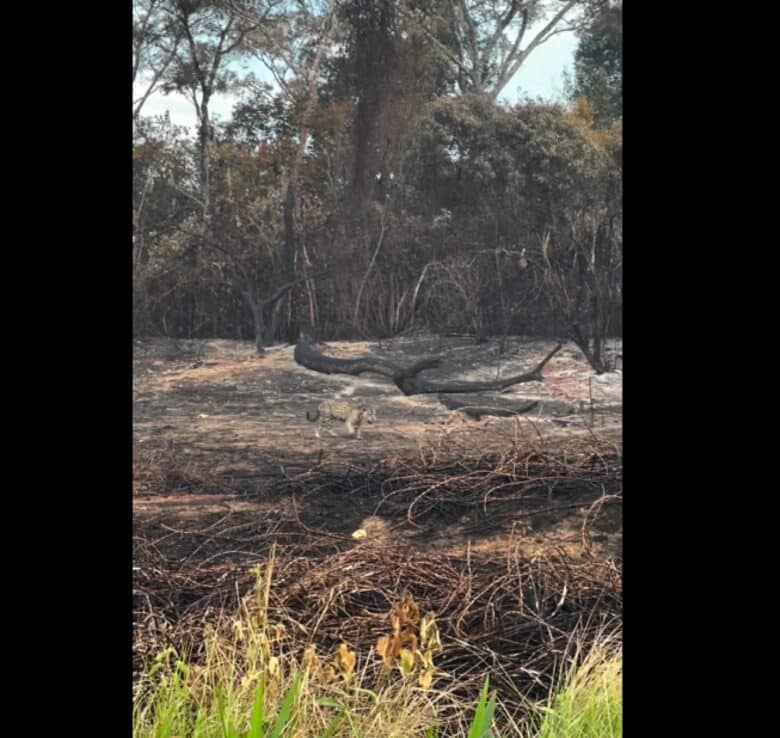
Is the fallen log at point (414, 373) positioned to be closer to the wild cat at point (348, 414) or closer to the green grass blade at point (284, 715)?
the wild cat at point (348, 414)

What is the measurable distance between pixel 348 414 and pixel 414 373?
252mm

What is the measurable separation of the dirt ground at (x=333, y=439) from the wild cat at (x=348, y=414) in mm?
27

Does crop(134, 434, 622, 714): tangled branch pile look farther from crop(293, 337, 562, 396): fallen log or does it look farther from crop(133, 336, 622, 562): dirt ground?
crop(293, 337, 562, 396): fallen log

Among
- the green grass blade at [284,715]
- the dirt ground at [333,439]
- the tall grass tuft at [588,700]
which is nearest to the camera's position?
the green grass blade at [284,715]

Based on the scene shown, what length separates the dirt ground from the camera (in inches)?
115

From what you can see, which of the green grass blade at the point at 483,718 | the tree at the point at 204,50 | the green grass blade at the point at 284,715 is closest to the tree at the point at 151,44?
the tree at the point at 204,50

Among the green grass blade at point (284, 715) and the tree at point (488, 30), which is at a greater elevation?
the tree at point (488, 30)

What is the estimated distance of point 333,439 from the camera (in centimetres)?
297

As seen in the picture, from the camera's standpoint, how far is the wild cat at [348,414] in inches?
117
